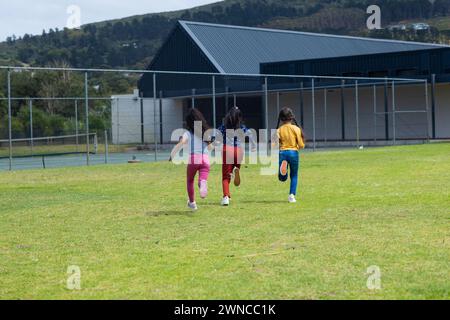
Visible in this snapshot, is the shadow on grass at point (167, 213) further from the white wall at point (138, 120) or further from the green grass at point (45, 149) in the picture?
the white wall at point (138, 120)

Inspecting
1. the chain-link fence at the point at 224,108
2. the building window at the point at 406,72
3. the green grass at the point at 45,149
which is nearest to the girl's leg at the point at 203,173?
the green grass at the point at 45,149

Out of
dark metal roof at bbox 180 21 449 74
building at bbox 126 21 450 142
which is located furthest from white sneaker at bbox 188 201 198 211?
dark metal roof at bbox 180 21 449 74

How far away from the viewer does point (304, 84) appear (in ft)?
139

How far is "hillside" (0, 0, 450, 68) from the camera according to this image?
10825 cm

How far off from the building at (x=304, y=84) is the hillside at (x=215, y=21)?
1904 inches

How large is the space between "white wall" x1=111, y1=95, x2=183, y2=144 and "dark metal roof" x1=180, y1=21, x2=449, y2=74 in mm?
3499

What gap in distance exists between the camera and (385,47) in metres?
60.9

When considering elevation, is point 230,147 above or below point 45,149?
above

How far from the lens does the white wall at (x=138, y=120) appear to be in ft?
138

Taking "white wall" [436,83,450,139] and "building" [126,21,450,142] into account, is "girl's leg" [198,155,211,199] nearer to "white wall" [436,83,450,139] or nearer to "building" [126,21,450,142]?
"building" [126,21,450,142]

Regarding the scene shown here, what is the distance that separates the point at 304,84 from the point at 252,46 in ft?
33.9

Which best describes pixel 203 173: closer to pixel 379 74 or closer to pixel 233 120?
pixel 233 120

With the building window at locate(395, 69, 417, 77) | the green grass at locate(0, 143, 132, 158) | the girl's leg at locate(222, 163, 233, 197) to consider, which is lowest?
the girl's leg at locate(222, 163, 233, 197)

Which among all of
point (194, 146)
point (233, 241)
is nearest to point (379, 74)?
point (194, 146)
